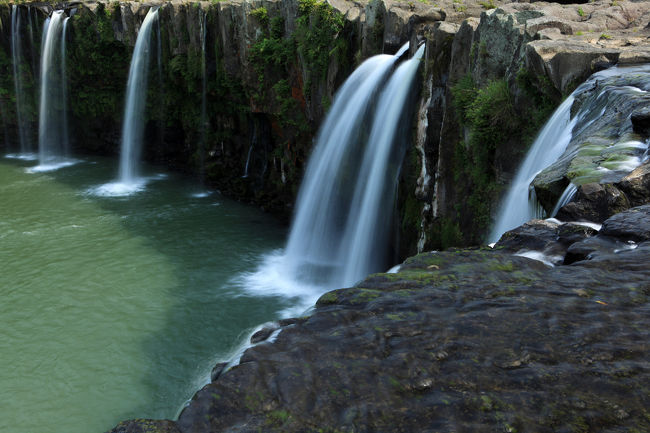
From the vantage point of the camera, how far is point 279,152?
16.9 meters

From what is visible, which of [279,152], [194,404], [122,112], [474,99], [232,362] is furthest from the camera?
[122,112]

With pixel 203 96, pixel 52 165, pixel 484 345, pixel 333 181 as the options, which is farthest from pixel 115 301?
pixel 52 165

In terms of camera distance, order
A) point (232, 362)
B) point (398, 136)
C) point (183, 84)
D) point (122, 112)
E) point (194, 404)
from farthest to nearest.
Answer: point (122, 112) < point (183, 84) < point (398, 136) < point (232, 362) < point (194, 404)

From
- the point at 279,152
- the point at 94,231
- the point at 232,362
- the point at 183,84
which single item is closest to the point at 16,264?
the point at 94,231

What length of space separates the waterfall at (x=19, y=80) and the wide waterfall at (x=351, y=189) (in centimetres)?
1460

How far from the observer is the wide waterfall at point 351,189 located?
1100cm

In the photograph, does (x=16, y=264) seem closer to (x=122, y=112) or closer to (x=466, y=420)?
(x=122, y=112)

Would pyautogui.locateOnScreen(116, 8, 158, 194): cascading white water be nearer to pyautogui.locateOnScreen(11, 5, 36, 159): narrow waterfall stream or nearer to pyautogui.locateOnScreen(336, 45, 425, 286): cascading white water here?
pyautogui.locateOnScreen(11, 5, 36, 159): narrow waterfall stream

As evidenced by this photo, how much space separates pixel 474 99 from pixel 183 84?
12895 mm

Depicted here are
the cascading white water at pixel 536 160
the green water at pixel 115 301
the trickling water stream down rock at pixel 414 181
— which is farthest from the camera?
the green water at pixel 115 301

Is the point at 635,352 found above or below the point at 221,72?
below

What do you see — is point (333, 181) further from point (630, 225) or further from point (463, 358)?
point (463, 358)

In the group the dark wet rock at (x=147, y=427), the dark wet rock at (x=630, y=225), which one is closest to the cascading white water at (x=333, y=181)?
the dark wet rock at (x=630, y=225)

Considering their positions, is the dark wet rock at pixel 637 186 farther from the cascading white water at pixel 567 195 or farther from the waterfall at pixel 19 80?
the waterfall at pixel 19 80
